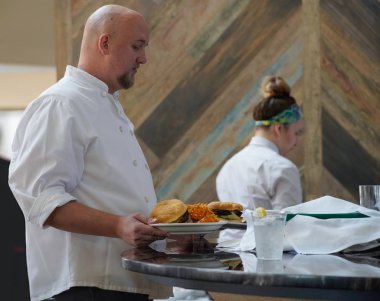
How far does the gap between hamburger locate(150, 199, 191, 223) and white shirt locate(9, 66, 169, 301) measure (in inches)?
9.2

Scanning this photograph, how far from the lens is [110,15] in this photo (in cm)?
278

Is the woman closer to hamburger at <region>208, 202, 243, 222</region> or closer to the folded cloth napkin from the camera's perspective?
hamburger at <region>208, 202, 243, 222</region>

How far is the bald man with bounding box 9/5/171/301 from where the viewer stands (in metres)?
2.41

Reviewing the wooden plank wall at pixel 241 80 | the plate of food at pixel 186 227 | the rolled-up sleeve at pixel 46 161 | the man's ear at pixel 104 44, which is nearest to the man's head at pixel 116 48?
the man's ear at pixel 104 44

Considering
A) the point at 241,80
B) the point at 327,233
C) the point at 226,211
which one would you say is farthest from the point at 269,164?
the point at 327,233

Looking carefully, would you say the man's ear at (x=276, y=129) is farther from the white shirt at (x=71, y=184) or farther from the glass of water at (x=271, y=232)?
the glass of water at (x=271, y=232)

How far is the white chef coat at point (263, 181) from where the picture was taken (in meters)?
4.24

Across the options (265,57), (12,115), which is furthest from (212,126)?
(12,115)

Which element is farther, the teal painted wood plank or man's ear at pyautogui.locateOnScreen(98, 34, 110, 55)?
the teal painted wood plank

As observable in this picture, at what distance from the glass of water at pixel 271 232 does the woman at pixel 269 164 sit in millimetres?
2136

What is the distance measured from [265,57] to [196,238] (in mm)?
3124

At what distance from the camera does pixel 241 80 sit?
542 cm

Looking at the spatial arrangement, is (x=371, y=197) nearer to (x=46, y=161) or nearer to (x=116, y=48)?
(x=116, y=48)

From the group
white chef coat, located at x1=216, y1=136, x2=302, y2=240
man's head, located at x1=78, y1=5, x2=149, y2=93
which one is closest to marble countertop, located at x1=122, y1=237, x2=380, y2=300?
man's head, located at x1=78, y1=5, x2=149, y2=93
